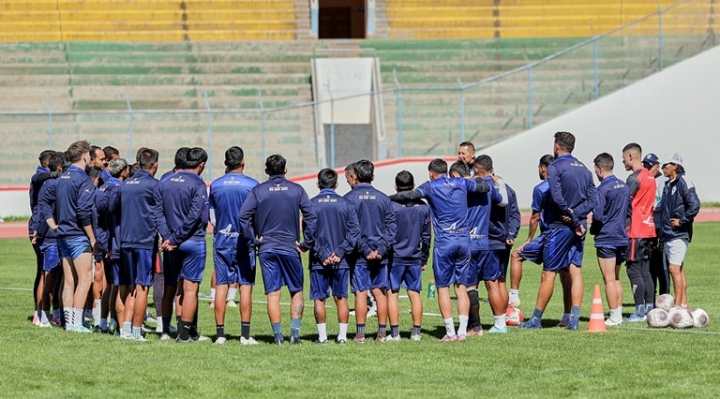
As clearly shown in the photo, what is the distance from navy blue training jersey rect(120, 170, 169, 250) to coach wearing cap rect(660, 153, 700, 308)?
6237 mm

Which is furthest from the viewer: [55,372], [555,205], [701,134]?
[701,134]

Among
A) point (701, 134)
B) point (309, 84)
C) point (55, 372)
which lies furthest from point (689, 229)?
point (309, 84)

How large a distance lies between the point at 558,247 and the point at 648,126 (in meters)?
18.7

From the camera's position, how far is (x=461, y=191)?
1456cm

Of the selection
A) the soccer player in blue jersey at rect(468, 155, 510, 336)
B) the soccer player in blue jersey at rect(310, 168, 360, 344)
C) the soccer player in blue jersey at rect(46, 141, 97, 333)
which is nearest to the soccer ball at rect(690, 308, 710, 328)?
the soccer player in blue jersey at rect(468, 155, 510, 336)

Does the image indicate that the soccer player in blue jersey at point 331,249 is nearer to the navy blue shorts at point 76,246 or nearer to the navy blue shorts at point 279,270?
the navy blue shorts at point 279,270

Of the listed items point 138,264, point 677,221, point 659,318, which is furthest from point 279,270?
point 677,221

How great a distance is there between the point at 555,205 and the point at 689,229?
249 centimetres

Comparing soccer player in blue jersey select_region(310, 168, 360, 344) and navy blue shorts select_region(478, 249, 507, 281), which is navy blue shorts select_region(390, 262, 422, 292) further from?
navy blue shorts select_region(478, 249, 507, 281)

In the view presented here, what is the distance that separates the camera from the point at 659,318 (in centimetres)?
1543

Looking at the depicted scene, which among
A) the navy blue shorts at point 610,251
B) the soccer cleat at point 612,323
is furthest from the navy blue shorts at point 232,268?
the soccer cleat at point 612,323

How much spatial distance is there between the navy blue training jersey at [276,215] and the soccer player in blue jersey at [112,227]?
5.54ft

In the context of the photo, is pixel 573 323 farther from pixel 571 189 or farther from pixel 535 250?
pixel 571 189

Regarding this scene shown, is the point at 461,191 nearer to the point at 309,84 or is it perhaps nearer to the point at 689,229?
the point at 689,229
